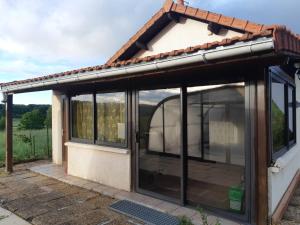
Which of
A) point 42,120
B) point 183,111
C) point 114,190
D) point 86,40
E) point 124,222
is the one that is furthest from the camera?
point 42,120

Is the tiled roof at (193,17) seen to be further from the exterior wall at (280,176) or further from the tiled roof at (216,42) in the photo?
the exterior wall at (280,176)

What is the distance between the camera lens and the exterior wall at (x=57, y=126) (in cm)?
947

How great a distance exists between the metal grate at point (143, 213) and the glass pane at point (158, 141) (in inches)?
27.5

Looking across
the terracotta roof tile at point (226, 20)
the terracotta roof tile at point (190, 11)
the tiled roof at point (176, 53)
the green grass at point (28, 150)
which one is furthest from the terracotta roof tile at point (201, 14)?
the green grass at point (28, 150)

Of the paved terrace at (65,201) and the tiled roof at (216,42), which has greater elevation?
the tiled roof at (216,42)

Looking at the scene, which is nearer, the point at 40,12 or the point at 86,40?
the point at 40,12

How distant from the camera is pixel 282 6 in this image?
10852 mm

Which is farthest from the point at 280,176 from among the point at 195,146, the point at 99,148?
the point at 99,148

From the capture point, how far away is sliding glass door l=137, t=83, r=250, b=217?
5.18 metres

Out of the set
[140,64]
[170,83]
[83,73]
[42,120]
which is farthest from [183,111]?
[42,120]

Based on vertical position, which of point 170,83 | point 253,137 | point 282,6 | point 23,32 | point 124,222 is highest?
point 282,6

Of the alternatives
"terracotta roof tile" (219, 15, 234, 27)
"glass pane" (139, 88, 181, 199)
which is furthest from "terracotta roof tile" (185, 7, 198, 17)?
"glass pane" (139, 88, 181, 199)

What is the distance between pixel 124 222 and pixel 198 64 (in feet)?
9.73

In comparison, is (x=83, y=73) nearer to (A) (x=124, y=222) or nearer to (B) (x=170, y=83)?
(B) (x=170, y=83)
